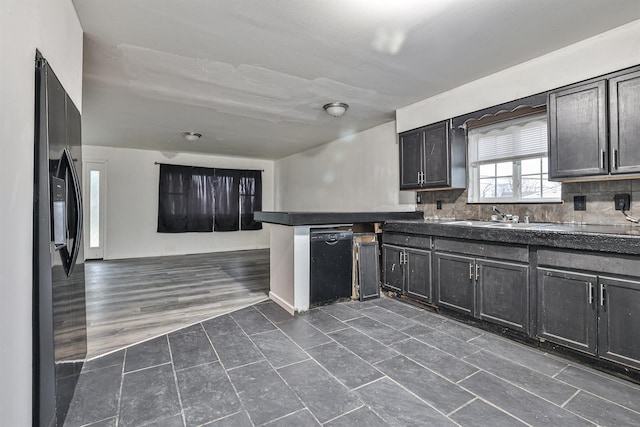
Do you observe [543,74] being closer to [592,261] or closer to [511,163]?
[511,163]

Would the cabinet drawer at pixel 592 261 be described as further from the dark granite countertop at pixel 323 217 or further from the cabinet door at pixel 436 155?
the dark granite countertop at pixel 323 217

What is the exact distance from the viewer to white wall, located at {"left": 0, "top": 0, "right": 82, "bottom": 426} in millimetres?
1102

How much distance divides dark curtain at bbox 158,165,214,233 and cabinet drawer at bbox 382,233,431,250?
5.09 metres

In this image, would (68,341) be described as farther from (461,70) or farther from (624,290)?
(461,70)

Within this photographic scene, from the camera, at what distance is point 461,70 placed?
317cm

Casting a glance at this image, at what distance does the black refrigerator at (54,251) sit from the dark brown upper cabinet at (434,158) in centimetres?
338

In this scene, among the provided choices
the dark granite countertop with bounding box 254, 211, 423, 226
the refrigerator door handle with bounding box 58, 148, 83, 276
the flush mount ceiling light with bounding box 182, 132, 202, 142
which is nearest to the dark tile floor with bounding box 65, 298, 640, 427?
the refrigerator door handle with bounding box 58, 148, 83, 276

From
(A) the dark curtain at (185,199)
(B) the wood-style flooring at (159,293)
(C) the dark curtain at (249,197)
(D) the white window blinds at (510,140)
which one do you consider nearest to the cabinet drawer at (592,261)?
(D) the white window blinds at (510,140)

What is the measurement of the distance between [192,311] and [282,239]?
121 centimetres

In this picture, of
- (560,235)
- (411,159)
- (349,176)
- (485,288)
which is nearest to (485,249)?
(485,288)

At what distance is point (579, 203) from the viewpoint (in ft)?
9.34

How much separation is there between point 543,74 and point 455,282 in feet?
6.66

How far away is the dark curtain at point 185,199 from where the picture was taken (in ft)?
23.6

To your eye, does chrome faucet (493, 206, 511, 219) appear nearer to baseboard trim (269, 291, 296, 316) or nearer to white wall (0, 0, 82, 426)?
baseboard trim (269, 291, 296, 316)
